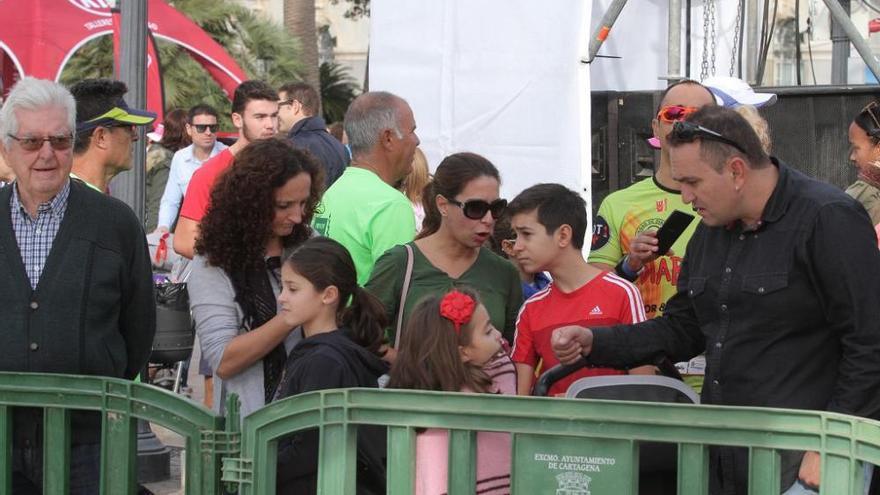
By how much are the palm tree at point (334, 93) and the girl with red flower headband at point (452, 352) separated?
98.2ft

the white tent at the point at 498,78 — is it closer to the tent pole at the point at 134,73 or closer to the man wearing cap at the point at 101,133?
the tent pole at the point at 134,73

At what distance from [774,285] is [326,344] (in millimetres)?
1367

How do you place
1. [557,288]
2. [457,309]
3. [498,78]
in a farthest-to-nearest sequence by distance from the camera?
[498,78], [557,288], [457,309]

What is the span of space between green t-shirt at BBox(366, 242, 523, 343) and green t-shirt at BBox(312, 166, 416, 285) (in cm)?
23

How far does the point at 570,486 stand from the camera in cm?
334

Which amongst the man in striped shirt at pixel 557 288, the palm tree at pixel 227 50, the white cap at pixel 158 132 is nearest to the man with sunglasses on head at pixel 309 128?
the man in striped shirt at pixel 557 288

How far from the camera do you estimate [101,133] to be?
5.28 m

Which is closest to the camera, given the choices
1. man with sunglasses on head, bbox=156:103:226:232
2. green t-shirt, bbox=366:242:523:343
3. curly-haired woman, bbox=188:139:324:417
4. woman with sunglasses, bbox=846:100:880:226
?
curly-haired woman, bbox=188:139:324:417

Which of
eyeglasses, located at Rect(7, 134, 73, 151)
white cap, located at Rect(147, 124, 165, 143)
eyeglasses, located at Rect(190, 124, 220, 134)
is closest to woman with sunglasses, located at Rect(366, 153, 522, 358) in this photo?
eyeglasses, located at Rect(7, 134, 73, 151)

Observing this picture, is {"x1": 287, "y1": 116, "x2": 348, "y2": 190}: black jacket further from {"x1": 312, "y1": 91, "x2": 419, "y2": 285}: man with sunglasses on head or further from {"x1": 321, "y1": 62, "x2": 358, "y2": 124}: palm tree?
{"x1": 321, "y1": 62, "x2": 358, "y2": 124}: palm tree

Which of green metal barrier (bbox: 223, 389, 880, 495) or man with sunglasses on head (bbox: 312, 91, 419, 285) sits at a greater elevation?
man with sunglasses on head (bbox: 312, 91, 419, 285)

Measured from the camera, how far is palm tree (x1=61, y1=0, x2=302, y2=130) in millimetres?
25334

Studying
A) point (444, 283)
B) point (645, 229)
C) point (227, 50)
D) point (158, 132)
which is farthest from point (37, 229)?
point (227, 50)

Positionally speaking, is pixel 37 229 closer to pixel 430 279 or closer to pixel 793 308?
pixel 430 279
